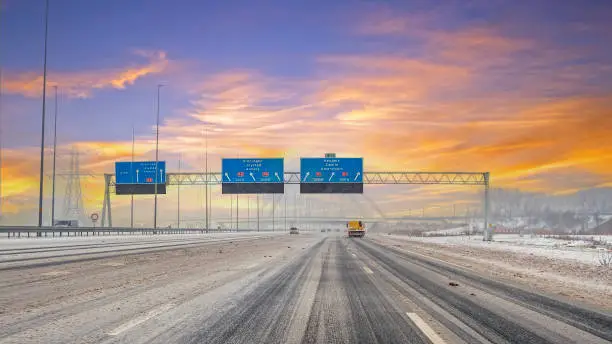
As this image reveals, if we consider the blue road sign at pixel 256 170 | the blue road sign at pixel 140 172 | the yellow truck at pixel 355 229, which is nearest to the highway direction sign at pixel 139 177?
the blue road sign at pixel 140 172

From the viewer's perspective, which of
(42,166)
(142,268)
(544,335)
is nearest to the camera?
(544,335)

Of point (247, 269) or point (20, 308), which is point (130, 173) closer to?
point (247, 269)

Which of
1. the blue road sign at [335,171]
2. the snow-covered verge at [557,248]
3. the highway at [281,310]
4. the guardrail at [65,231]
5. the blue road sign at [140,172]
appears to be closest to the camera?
the highway at [281,310]

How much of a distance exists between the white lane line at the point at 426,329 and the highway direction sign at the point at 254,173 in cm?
4695

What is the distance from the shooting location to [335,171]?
5322 centimetres

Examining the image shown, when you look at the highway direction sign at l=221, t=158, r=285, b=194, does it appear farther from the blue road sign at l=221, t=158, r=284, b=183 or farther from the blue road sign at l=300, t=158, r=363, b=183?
the blue road sign at l=300, t=158, r=363, b=183

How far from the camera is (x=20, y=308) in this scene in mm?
6953

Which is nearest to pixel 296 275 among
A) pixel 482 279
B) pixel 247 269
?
pixel 247 269

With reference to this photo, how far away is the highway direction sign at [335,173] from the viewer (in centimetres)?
5322

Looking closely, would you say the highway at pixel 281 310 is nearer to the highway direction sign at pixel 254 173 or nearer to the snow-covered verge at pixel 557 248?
the snow-covered verge at pixel 557 248

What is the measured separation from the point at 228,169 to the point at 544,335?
4925 cm

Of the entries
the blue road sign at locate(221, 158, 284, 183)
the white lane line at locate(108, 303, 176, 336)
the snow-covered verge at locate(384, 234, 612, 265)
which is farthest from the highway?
the blue road sign at locate(221, 158, 284, 183)

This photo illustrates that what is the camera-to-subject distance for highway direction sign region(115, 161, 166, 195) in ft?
177

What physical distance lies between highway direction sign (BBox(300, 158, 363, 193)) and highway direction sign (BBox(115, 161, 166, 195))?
15809mm
